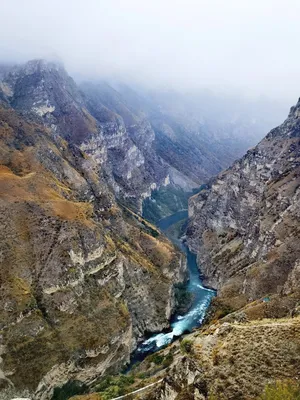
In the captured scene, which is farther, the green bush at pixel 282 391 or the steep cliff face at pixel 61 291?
the steep cliff face at pixel 61 291

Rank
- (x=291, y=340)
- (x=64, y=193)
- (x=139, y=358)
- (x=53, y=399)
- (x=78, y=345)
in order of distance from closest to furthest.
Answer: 1. (x=291, y=340)
2. (x=53, y=399)
3. (x=78, y=345)
4. (x=139, y=358)
5. (x=64, y=193)

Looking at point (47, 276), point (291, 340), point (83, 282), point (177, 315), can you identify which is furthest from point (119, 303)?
point (291, 340)

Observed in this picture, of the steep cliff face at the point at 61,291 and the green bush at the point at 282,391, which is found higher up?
the green bush at the point at 282,391

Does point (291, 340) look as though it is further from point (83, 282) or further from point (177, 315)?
point (177, 315)

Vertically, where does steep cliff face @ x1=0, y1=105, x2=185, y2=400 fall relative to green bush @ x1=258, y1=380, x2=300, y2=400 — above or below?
below

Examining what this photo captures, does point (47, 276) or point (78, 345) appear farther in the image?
point (47, 276)
